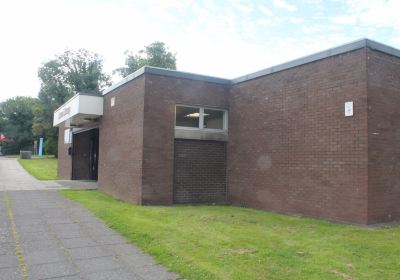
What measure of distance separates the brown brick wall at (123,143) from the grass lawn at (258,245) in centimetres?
249

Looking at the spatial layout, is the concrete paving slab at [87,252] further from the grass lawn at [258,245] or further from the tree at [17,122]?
the tree at [17,122]

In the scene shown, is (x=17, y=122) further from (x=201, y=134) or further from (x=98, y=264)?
(x=98, y=264)

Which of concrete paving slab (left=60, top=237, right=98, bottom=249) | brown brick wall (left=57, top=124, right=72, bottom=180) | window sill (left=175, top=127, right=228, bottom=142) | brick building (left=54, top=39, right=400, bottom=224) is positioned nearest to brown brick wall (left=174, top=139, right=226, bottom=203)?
brick building (left=54, top=39, right=400, bottom=224)

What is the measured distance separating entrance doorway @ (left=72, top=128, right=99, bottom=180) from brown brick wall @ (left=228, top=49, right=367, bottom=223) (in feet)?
36.0

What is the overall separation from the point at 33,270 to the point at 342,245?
4.74 metres

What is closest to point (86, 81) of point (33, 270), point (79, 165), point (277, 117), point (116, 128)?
point (79, 165)

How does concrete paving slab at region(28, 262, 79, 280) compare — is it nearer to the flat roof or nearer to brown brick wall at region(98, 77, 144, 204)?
brown brick wall at region(98, 77, 144, 204)

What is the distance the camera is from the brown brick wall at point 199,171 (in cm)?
1188

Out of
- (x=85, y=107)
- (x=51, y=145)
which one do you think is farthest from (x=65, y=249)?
(x=51, y=145)

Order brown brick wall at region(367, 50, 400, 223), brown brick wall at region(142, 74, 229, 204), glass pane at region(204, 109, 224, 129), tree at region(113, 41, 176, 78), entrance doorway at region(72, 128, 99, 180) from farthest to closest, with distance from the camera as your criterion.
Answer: tree at region(113, 41, 176, 78) < entrance doorway at region(72, 128, 99, 180) < glass pane at region(204, 109, 224, 129) < brown brick wall at region(142, 74, 229, 204) < brown brick wall at region(367, 50, 400, 223)

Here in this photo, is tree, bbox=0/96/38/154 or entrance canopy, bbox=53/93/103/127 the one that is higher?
tree, bbox=0/96/38/154

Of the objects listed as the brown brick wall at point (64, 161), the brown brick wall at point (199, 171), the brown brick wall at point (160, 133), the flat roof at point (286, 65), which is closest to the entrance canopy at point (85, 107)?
the flat roof at point (286, 65)

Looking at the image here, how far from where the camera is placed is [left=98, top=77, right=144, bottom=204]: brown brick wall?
11.7 meters

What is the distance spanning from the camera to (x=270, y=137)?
1073 centimetres
